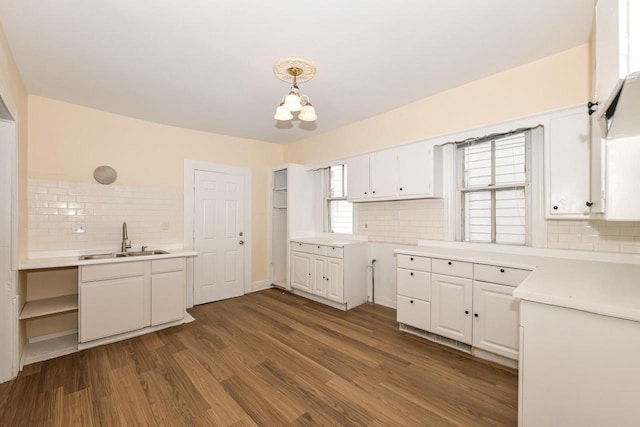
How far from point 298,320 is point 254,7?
10.3ft

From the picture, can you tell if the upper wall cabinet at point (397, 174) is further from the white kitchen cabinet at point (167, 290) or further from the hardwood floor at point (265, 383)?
Result: the white kitchen cabinet at point (167, 290)

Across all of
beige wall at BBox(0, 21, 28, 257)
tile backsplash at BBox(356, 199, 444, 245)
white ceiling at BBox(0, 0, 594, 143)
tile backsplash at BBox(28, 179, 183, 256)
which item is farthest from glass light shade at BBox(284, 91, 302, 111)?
tile backsplash at BBox(28, 179, 183, 256)

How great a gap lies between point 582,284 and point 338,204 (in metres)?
3.34

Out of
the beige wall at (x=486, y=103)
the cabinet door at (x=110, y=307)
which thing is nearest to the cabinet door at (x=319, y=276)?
the beige wall at (x=486, y=103)

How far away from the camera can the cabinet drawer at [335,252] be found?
3760mm

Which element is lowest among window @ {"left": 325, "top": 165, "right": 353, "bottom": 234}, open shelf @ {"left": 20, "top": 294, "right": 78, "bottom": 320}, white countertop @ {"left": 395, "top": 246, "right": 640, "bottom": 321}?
open shelf @ {"left": 20, "top": 294, "right": 78, "bottom": 320}

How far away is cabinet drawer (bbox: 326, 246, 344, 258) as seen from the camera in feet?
12.3

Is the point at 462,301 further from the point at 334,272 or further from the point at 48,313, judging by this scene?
the point at 48,313

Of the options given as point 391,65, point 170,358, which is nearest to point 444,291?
point 391,65

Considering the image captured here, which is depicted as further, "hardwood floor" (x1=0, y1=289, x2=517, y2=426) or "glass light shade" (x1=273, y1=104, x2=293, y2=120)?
"glass light shade" (x1=273, y1=104, x2=293, y2=120)

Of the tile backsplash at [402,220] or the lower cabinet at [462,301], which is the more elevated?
the tile backsplash at [402,220]

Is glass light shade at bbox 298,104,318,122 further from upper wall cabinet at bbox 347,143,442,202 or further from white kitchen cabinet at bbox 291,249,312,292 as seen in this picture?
white kitchen cabinet at bbox 291,249,312,292

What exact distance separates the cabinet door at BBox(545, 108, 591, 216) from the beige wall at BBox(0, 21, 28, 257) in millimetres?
4098

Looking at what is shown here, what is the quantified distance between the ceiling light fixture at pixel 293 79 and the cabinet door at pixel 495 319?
83.9 inches
